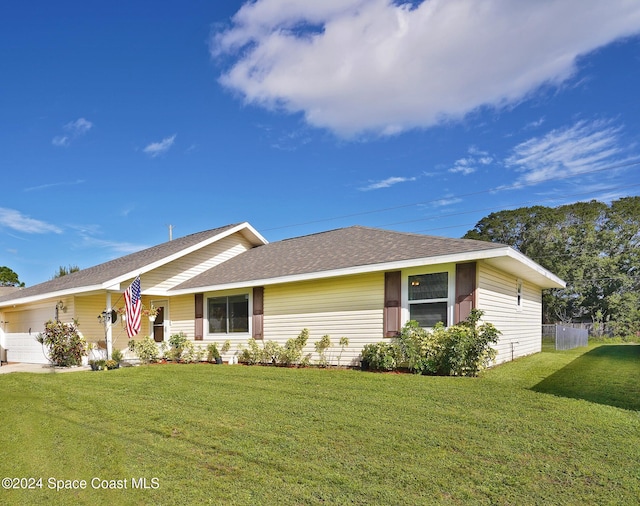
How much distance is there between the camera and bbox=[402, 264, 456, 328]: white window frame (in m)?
9.59

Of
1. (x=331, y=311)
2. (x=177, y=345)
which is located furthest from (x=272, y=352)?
(x=177, y=345)

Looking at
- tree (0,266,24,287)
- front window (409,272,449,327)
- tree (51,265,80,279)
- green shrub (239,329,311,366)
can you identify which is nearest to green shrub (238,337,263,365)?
green shrub (239,329,311,366)

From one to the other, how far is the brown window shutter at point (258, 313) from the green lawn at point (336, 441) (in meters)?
4.30

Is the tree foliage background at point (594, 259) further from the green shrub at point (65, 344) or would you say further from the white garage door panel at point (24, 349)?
the white garage door panel at point (24, 349)

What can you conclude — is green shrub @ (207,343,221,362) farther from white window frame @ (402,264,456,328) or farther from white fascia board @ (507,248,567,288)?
white fascia board @ (507,248,567,288)

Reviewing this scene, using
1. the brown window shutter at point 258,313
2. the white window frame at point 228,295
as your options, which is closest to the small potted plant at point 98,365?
the white window frame at point 228,295

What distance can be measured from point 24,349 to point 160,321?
5811 mm

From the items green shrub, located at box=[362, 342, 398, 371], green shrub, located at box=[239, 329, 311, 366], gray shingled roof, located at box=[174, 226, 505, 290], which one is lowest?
green shrub, located at box=[239, 329, 311, 366]

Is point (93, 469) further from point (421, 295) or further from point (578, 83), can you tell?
point (578, 83)

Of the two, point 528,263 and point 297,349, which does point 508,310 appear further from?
point 297,349

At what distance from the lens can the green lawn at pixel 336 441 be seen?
139 inches

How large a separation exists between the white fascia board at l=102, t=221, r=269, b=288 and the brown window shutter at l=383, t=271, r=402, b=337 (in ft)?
25.5

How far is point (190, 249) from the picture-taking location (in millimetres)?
15148

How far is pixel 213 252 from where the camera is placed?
16.7 meters
